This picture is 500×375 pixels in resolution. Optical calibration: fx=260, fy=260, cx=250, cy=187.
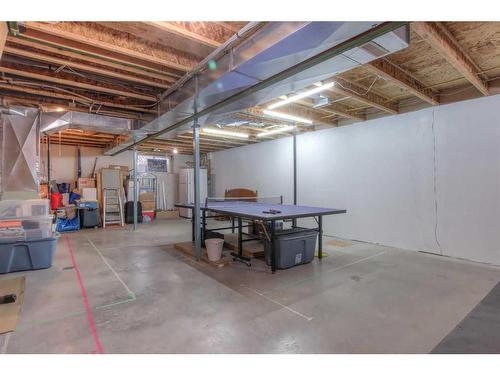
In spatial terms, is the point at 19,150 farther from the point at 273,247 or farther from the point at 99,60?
the point at 273,247

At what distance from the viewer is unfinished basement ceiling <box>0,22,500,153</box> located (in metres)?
2.46

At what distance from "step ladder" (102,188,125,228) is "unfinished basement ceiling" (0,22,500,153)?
4163mm

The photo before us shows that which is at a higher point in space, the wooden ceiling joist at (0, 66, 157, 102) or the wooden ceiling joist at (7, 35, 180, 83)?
the wooden ceiling joist at (7, 35, 180, 83)

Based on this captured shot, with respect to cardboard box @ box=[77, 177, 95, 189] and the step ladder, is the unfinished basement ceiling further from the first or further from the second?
cardboard box @ box=[77, 177, 95, 189]

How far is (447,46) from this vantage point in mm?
2627

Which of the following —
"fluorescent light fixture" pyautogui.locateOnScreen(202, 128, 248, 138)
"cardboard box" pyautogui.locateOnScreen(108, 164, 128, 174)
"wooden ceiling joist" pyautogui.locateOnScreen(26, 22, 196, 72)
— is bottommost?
"cardboard box" pyautogui.locateOnScreen(108, 164, 128, 174)

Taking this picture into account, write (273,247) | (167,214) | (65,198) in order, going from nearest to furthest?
(273,247), (65,198), (167,214)

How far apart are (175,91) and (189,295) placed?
270 cm

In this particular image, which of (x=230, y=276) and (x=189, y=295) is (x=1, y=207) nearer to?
(x=189, y=295)

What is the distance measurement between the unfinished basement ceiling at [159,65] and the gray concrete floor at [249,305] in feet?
8.37

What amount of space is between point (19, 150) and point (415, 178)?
664cm

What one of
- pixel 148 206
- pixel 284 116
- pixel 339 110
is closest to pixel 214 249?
pixel 284 116

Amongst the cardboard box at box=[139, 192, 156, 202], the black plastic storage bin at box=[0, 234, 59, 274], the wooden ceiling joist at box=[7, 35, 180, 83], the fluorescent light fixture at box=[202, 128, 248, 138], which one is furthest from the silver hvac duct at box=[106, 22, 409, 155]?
the cardboard box at box=[139, 192, 156, 202]
